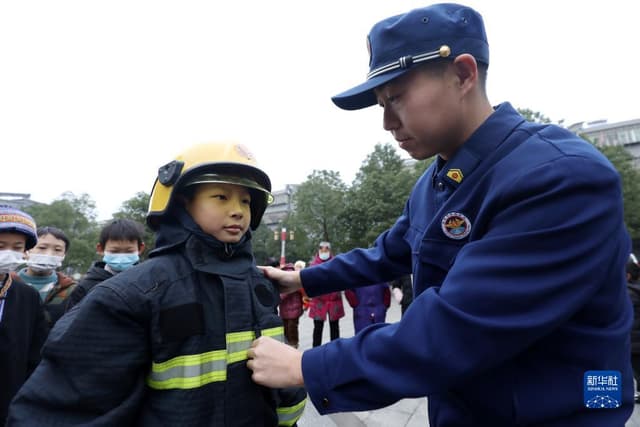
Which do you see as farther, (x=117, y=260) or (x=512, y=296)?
(x=117, y=260)

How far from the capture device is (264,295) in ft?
6.01

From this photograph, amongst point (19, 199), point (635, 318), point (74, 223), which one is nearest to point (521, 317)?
point (635, 318)

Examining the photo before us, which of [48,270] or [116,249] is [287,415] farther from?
[48,270]

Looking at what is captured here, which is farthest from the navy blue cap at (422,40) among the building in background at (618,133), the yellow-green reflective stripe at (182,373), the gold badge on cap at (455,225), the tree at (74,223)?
the building in background at (618,133)

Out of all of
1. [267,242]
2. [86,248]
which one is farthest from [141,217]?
[267,242]

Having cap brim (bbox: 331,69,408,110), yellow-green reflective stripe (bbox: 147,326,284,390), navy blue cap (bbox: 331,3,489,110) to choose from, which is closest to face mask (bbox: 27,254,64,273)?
yellow-green reflective stripe (bbox: 147,326,284,390)

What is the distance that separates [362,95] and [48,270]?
429 cm

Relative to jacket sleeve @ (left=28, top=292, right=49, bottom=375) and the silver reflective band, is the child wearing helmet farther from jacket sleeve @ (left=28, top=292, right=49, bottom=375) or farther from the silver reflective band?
jacket sleeve @ (left=28, top=292, right=49, bottom=375)

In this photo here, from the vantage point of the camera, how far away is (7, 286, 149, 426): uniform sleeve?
49.9 inches

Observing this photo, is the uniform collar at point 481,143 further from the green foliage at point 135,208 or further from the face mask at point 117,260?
the green foliage at point 135,208

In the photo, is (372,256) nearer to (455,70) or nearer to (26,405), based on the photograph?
(455,70)

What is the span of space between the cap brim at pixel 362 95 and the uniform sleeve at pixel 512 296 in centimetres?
56

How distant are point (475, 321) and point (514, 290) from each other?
14cm

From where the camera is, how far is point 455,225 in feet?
4.51
